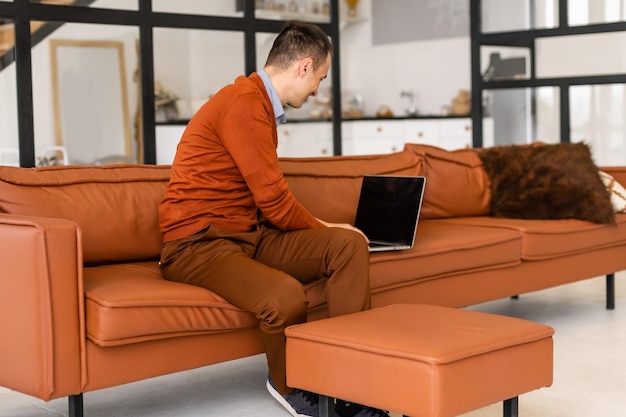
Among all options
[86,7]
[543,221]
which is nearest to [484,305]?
[543,221]

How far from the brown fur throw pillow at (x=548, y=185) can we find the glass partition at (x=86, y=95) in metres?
2.07

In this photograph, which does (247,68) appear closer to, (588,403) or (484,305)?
(484,305)

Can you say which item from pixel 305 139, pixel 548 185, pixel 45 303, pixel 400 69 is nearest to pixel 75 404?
pixel 45 303

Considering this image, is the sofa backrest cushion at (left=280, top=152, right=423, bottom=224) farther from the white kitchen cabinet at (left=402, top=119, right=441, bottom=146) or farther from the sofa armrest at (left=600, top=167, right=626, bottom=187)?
the white kitchen cabinet at (left=402, top=119, right=441, bottom=146)

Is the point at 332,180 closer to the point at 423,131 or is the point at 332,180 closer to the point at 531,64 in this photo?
the point at 531,64

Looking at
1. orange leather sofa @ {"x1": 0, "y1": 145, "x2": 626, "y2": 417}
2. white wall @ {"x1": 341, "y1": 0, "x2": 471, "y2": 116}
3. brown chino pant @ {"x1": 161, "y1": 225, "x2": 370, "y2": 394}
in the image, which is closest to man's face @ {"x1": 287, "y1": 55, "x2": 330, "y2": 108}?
brown chino pant @ {"x1": 161, "y1": 225, "x2": 370, "y2": 394}

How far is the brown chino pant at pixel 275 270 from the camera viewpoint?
8.73 ft

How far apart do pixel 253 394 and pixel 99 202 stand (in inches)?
31.8

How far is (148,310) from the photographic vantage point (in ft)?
8.41

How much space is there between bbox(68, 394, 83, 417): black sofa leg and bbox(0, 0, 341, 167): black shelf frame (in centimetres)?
260

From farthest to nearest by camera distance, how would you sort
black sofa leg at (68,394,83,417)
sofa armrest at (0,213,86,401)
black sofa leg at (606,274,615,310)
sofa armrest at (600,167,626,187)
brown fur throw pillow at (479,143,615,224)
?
1. sofa armrest at (600,167,626,187)
2. black sofa leg at (606,274,615,310)
3. brown fur throw pillow at (479,143,615,224)
4. black sofa leg at (68,394,83,417)
5. sofa armrest at (0,213,86,401)

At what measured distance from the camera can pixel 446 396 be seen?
223cm

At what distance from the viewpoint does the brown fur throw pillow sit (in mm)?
4324

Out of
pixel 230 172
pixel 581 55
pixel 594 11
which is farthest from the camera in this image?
pixel 581 55
